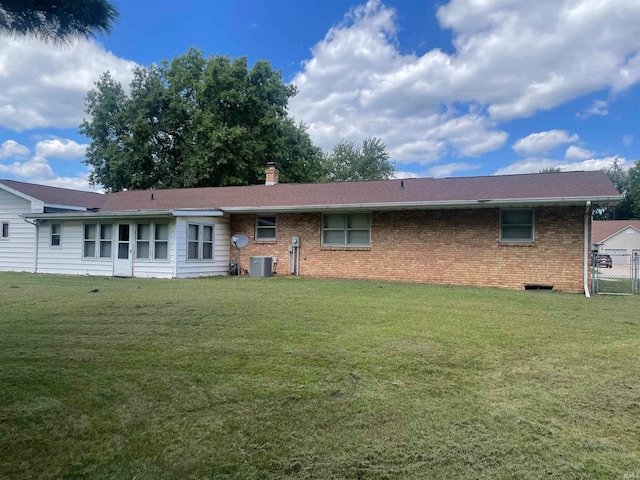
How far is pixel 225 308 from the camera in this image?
7.21 m

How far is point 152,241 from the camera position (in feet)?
46.3

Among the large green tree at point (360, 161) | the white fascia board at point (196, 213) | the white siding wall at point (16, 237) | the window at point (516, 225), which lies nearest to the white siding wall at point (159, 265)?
the white fascia board at point (196, 213)

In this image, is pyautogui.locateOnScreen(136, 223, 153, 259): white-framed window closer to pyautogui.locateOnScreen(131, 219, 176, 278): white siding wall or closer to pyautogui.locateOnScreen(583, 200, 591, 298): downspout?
pyautogui.locateOnScreen(131, 219, 176, 278): white siding wall

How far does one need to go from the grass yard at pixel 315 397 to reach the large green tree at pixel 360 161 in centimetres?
4048

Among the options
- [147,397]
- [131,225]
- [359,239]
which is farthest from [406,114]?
[147,397]

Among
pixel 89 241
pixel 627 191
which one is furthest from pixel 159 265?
pixel 627 191

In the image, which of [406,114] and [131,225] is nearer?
[131,225]

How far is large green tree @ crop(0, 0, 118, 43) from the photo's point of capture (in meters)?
3.18

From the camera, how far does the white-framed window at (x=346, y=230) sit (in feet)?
45.4

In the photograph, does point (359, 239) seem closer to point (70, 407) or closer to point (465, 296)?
point (465, 296)

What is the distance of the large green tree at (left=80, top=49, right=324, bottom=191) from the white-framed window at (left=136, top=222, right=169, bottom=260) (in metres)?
12.6

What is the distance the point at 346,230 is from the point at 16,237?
13721 millimetres

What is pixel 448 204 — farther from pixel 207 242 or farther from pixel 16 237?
pixel 16 237

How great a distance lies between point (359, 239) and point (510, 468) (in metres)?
11.7
